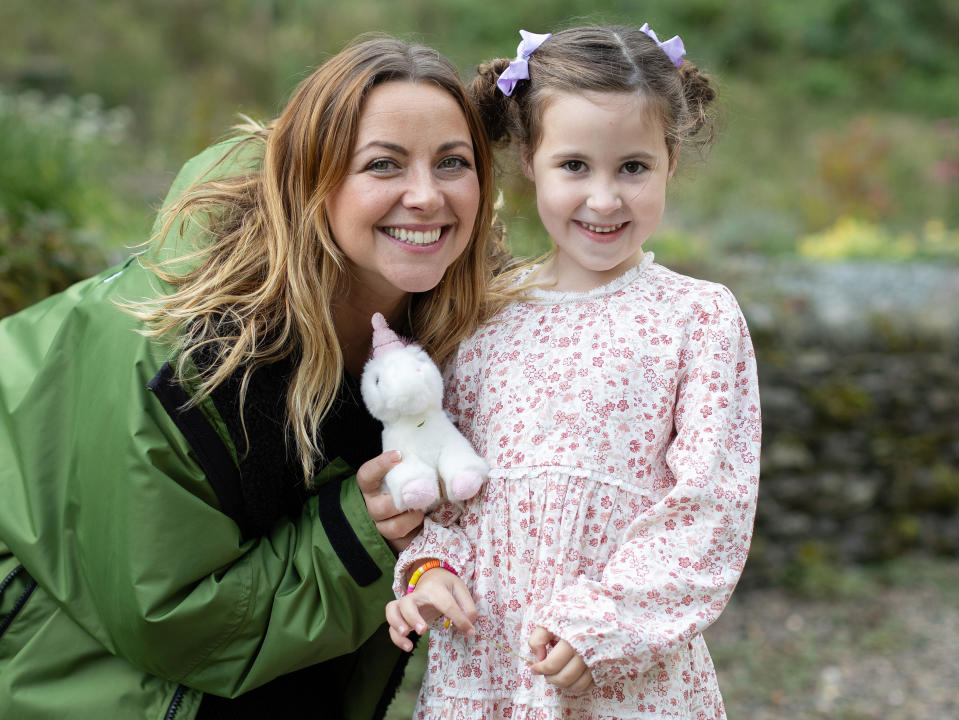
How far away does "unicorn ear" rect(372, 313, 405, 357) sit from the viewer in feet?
6.16

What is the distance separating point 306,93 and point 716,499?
117 centimetres

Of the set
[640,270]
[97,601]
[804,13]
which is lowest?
[804,13]

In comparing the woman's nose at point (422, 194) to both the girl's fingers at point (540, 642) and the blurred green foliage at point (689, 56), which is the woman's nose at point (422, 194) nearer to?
the girl's fingers at point (540, 642)

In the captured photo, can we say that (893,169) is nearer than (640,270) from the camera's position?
No

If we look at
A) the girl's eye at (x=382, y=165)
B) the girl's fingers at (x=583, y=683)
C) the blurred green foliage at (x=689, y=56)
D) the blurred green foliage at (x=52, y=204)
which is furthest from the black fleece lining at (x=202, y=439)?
the blurred green foliage at (x=689, y=56)

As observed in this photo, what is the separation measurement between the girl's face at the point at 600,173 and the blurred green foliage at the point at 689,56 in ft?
9.44

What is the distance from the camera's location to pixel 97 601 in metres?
1.87

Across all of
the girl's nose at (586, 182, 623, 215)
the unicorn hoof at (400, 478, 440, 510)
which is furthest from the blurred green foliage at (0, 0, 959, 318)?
the girl's nose at (586, 182, 623, 215)

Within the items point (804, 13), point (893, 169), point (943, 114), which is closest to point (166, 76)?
point (893, 169)

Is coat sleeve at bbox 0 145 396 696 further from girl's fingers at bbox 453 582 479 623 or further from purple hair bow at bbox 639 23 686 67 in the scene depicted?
A: purple hair bow at bbox 639 23 686 67

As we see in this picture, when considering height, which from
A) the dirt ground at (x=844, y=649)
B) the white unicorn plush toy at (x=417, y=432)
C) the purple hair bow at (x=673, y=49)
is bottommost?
the dirt ground at (x=844, y=649)

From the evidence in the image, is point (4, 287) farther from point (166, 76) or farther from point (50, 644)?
point (166, 76)

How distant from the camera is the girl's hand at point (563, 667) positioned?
5.21 feet

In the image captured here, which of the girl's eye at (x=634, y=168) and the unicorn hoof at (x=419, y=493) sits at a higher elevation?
the girl's eye at (x=634, y=168)
